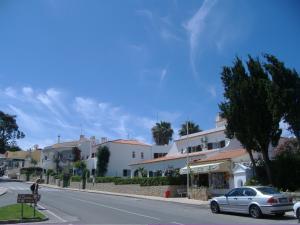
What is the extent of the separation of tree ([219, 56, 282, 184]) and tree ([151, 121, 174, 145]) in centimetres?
5172

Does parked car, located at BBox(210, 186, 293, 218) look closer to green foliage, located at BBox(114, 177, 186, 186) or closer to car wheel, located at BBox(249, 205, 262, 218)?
car wheel, located at BBox(249, 205, 262, 218)

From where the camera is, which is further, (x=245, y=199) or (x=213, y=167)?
(x=213, y=167)

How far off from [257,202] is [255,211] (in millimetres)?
466

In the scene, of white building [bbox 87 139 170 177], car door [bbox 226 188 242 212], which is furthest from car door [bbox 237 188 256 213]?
white building [bbox 87 139 170 177]

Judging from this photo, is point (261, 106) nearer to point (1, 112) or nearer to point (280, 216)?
point (280, 216)

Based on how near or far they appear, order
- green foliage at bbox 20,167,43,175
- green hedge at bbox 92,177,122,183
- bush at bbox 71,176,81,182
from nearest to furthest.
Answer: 1. green hedge at bbox 92,177,122,183
2. bush at bbox 71,176,81,182
3. green foliage at bbox 20,167,43,175

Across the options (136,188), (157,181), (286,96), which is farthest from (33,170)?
(286,96)

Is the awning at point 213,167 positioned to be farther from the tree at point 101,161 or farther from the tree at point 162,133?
the tree at point 162,133

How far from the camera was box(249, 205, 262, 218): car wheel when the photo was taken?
20.7 m

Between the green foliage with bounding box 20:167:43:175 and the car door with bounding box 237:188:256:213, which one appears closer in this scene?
the car door with bounding box 237:188:256:213

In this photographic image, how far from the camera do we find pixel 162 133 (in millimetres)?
86500

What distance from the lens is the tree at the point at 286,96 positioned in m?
30.4

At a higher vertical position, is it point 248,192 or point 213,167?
point 213,167

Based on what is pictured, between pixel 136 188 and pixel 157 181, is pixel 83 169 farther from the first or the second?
pixel 157 181
